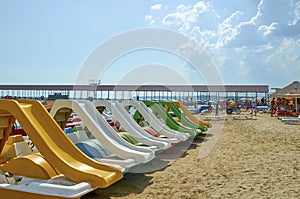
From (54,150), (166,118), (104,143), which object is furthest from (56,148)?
(166,118)

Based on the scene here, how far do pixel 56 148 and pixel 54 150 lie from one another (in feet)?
0.25

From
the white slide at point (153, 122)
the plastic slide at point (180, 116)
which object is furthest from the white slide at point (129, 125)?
the plastic slide at point (180, 116)

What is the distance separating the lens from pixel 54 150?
3.83 m

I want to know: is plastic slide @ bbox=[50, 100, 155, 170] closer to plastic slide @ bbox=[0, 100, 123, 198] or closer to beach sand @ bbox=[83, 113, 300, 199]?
beach sand @ bbox=[83, 113, 300, 199]

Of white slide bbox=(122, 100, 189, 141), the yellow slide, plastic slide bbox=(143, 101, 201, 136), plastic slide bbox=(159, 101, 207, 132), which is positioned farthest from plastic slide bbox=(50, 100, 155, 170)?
plastic slide bbox=(159, 101, 207, 132)

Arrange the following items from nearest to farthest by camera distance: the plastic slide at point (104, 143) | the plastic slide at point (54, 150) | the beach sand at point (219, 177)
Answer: the plastic slide at point (54, 150) < the beach sand at point (219, 177) < the plastic slide at point (104, 143)

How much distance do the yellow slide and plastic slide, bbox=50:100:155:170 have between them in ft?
1.84

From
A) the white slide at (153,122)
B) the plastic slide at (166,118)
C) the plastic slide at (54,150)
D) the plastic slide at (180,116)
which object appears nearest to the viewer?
the plastic slide at (54,150)

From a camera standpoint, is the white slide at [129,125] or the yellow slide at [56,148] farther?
the white slide at [129,125]

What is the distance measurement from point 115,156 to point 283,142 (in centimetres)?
637

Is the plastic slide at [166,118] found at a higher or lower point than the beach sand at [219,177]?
higher

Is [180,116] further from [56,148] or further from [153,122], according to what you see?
[56,148]

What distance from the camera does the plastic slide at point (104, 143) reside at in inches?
184

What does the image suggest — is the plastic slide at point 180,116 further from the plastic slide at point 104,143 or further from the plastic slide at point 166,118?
the plastic slide at point 104,143
